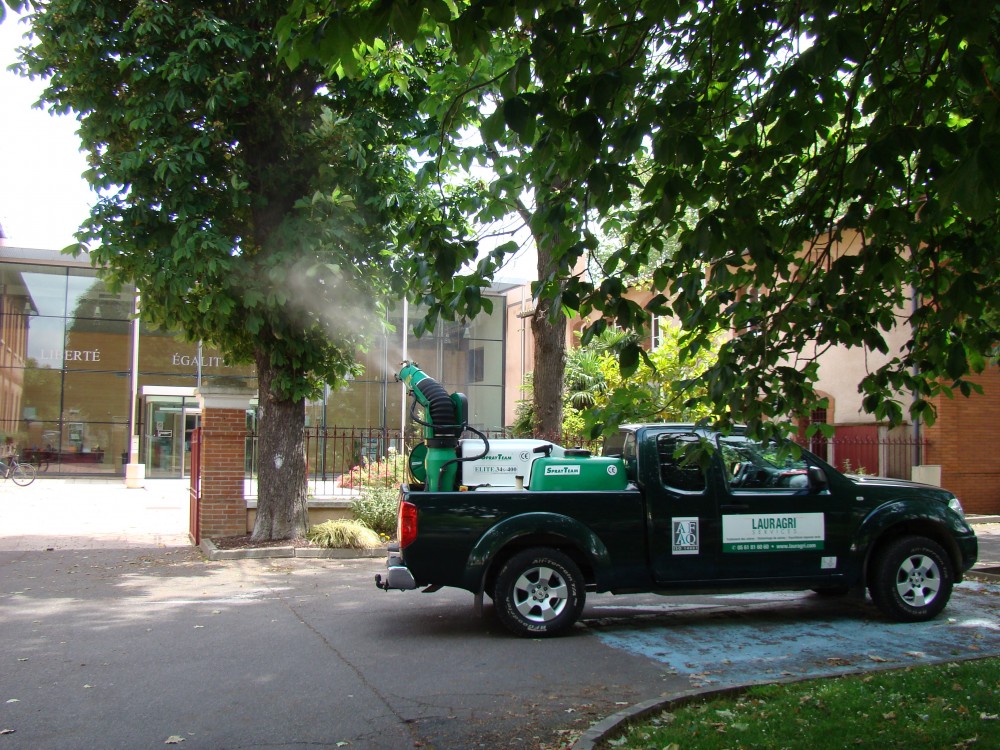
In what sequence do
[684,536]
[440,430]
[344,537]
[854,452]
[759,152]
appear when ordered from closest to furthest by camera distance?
1. [759,152]
2. [684,536]
3. [440,430]
4. [344,537]
5. [854,452]

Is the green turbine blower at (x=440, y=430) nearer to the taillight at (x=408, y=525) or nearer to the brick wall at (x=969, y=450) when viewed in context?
the taillight at (x=408, y=525)

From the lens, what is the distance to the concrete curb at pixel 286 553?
1200 centimetres

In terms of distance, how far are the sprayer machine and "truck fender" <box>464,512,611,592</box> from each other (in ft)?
1.31

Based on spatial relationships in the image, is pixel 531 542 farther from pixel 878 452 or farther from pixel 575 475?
pixel 878 452

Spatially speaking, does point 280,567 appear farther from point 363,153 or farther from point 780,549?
point 780,549

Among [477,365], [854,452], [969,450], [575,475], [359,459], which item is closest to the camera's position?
[575,475]

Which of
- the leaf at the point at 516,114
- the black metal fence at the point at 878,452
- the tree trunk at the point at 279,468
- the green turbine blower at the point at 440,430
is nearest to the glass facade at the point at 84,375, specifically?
the black metal fence at the point at 878,452

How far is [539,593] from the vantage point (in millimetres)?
7441

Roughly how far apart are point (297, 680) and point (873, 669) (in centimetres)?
411

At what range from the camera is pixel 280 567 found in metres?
11.5

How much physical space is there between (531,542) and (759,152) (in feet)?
12.2

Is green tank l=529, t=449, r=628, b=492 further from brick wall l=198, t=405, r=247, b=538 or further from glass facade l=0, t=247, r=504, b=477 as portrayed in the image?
glass facade l=0, t=247, r=504, b=477

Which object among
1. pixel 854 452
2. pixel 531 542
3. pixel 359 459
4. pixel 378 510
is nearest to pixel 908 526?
pixel 531 542

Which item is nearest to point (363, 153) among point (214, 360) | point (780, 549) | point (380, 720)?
point (780, 549)
